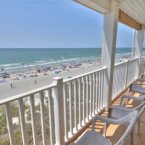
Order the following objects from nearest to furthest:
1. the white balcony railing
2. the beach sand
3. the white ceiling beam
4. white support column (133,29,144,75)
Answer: the white balcony railing → the white ceiling beam → the beach sand → white support column (133,29,144,75)

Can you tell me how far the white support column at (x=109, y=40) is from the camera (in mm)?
2959

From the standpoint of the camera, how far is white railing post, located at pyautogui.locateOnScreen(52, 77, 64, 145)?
185 centimetres

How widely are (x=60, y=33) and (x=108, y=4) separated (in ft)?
96.0

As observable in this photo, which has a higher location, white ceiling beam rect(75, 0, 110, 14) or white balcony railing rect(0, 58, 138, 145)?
white ceiling beam rect(75, 0, 110, 14)

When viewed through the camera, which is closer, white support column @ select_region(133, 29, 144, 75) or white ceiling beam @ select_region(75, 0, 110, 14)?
white ceiling beam @ select_region(75, 0, 110, 14)

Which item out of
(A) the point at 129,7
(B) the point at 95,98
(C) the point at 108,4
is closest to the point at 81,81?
(B) the point at 95,98

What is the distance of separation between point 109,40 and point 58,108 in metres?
1.77

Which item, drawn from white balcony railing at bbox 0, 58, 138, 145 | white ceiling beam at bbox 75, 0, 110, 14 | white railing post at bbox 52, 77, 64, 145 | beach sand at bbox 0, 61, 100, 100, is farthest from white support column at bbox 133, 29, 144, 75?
white railing post at bbox 52, 77, 64, 145

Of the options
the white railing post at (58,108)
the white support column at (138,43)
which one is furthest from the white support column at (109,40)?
the white support column at (138,43)

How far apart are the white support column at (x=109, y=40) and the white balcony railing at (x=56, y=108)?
0.34 feet

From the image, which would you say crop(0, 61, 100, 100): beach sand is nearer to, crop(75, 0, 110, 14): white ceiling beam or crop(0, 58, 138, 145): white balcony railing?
crop(0, 58, 138, 145): white balcony railing

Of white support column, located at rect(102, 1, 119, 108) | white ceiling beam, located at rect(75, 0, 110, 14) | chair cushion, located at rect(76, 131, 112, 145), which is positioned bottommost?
chair cushion, located at rect(76, 131, 112, 145)

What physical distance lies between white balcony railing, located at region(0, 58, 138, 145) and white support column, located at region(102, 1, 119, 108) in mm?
104

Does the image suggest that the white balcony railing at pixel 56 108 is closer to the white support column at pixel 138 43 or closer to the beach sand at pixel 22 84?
the beach sand at pixel 22 84
